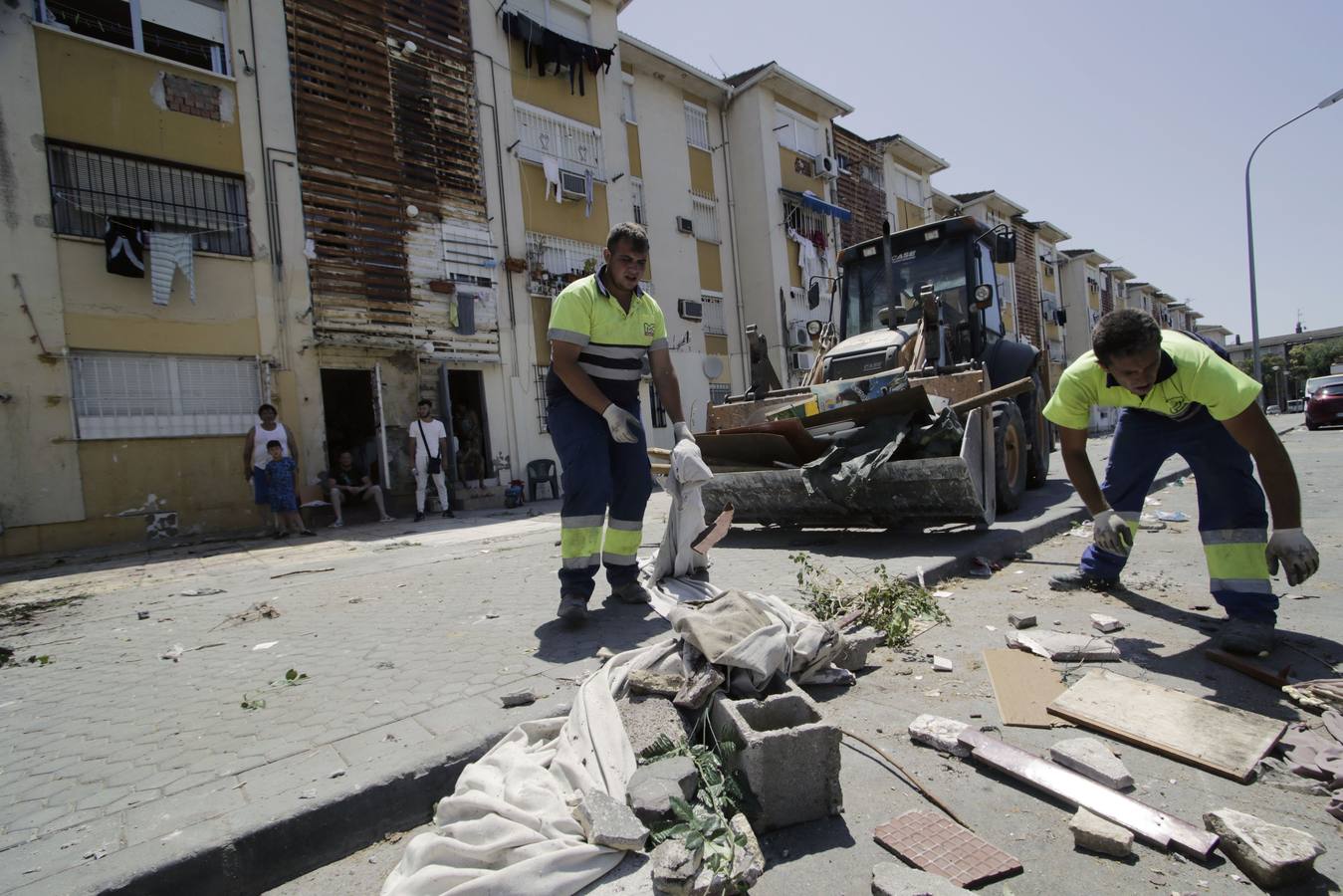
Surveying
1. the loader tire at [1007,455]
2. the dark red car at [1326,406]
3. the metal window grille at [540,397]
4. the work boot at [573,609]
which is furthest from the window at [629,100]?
the dark red car at [1326,406]

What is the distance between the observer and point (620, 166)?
15375mm

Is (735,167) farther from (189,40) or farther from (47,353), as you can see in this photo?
(47,353)

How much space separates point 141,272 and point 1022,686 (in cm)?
1085

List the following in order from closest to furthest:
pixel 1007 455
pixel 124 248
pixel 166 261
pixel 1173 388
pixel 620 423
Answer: pixel 1173 388, pixel 620 423, pixel 1007 455, pixel 124 248, pixel 166 261

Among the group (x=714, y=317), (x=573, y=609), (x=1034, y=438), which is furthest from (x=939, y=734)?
(x=714, y=317)

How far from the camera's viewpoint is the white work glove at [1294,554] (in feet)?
8.69

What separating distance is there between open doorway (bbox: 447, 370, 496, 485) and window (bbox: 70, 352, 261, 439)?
3.32 m

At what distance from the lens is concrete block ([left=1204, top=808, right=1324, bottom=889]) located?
138 centimetres

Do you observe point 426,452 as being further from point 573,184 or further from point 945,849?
point 945,849

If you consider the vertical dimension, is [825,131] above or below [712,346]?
above

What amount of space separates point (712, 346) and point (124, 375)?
12.8 meters

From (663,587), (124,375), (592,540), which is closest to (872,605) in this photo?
(663,587)

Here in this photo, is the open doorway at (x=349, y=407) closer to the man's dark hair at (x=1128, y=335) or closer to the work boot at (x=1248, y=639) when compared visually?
the man's dark hair at (x=1128, y=335)

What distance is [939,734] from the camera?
6.73 feet
